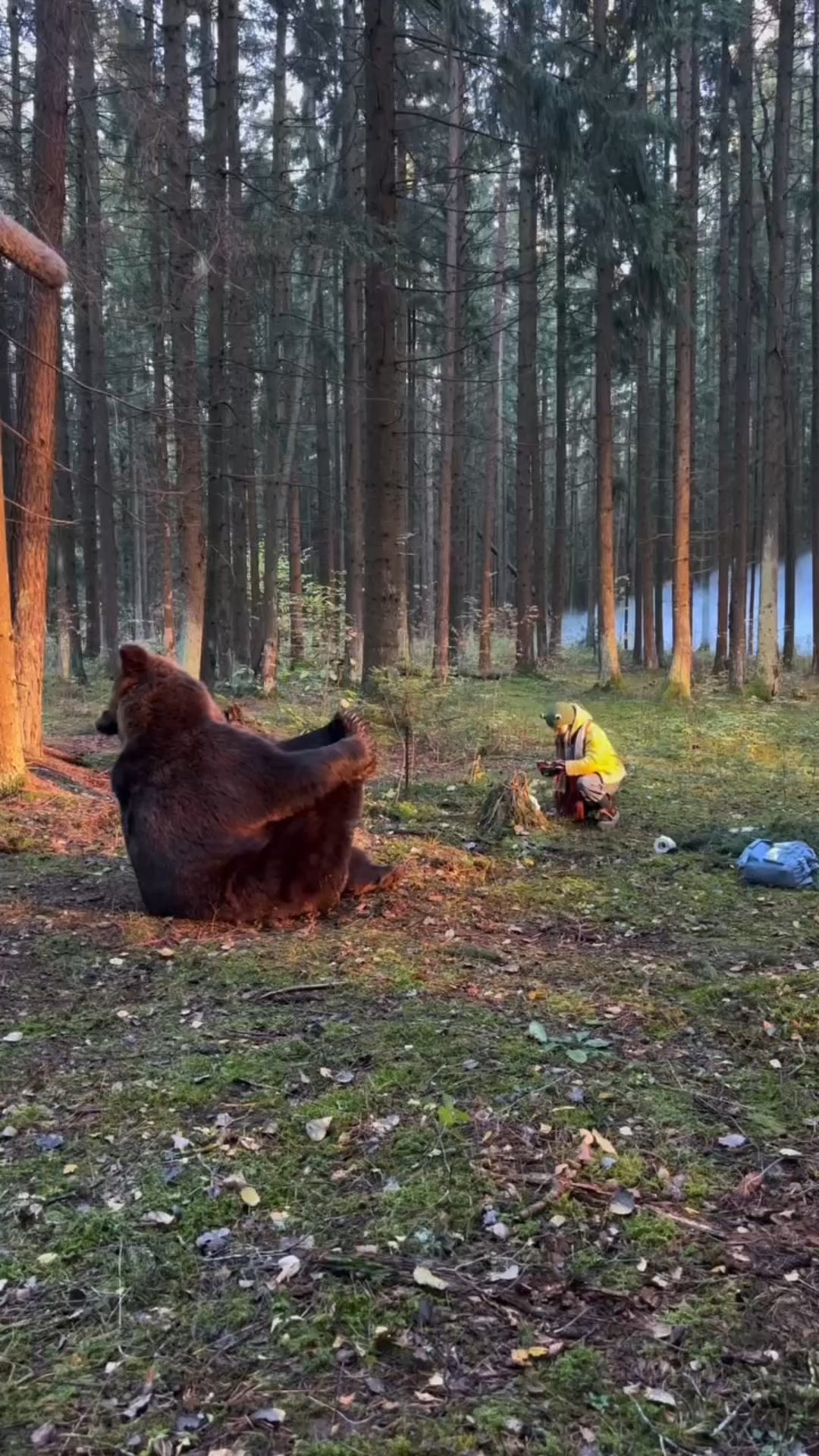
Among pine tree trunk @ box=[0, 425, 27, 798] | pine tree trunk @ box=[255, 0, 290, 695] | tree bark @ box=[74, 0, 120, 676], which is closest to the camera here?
pine tree trunk @ box=[0, 425, 27, 798]

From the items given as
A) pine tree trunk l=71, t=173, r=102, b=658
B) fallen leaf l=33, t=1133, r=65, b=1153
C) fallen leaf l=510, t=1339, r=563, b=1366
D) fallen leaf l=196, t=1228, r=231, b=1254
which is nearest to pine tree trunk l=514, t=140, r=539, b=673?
pine tree trunk l=71, t=173, r=102, b=658

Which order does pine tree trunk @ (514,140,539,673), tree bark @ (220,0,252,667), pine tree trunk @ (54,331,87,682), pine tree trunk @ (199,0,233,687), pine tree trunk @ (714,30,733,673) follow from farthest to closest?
pine tree trunk @ (714,30,733,673)
pine tree trunk @ (514,140,539,673)
pine tree trunk @ (54,331,87,682)
tree bark @ (220,0,252,667)
pine tree trunk @ (199,0,233,687)

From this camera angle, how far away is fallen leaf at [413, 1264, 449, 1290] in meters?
2.80

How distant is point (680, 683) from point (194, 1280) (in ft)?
57.0

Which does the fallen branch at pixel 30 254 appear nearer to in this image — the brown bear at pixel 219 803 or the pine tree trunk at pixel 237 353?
the brown bear at pixel 219 803

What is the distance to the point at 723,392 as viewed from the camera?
25766 millimetres

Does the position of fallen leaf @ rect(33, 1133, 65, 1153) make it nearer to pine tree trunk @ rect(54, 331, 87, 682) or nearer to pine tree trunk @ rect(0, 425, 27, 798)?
pine tree trunk @ rect(0, 425, 27, 798)

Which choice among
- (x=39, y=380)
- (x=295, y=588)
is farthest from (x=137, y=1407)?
(x=295, y=588)

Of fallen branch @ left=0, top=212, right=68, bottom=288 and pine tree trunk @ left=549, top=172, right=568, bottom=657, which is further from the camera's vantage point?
pine tree trunk @ left=549, top=172, right=568, bottom=657

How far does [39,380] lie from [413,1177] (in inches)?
369

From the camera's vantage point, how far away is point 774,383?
63.2 feet

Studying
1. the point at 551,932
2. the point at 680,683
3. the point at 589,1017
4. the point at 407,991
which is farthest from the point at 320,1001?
the point at 680,683

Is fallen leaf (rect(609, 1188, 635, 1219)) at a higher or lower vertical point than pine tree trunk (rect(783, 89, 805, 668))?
lower

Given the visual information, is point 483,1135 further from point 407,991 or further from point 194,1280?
point 407,991
